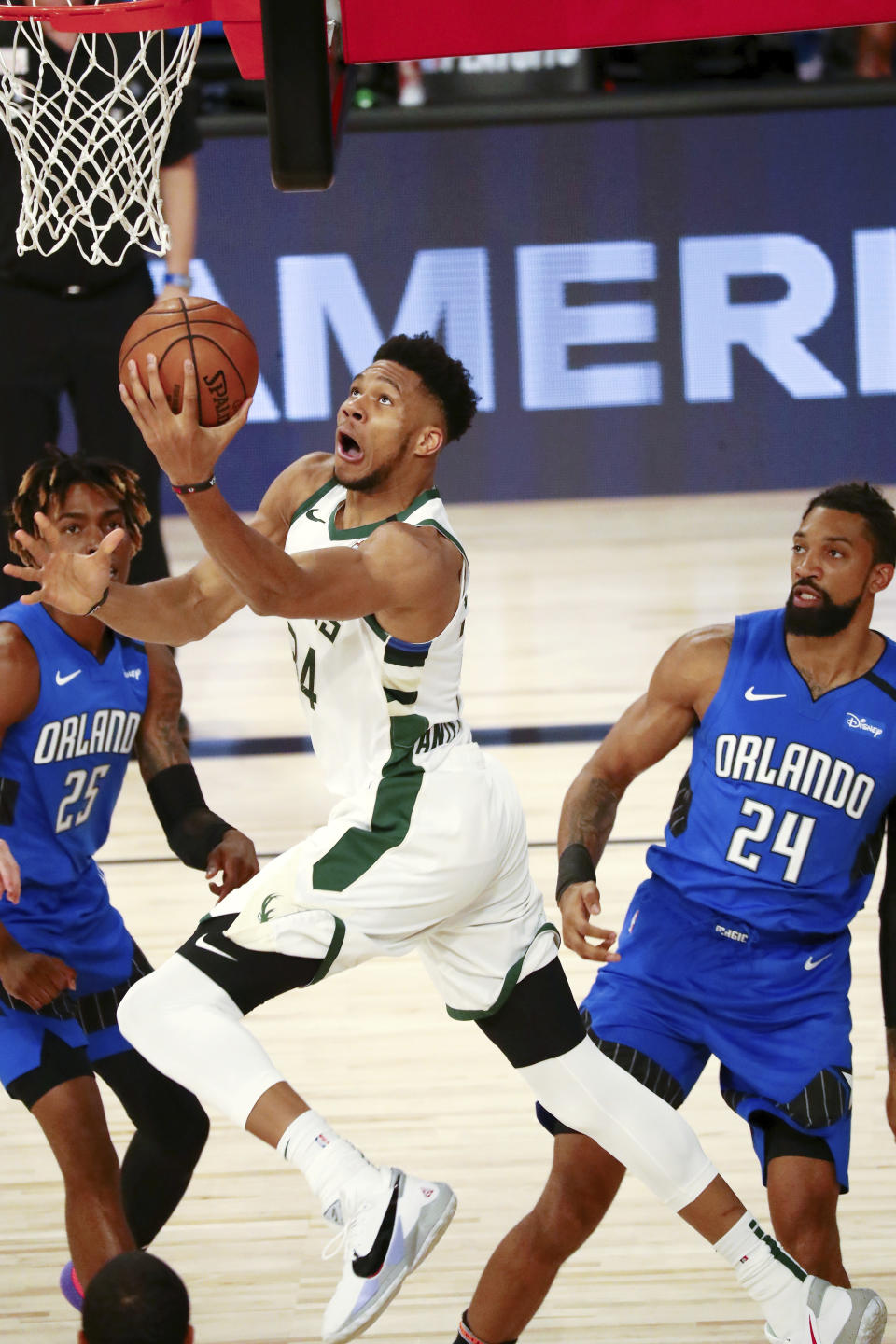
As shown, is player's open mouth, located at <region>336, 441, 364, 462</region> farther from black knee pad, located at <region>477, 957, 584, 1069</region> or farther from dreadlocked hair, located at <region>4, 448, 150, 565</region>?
black knee pad, located at <region>477, 957, 584, 1069</region>

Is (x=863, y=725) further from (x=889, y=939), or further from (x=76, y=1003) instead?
(x=76, y=1003)

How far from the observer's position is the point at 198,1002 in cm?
279

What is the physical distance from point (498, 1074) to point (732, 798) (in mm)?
1317

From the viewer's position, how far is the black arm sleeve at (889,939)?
3143 mm

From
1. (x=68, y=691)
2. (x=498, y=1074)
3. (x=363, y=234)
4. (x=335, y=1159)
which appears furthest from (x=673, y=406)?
(x=335, y=1159)

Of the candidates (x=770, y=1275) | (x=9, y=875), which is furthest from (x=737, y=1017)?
(x=9, y=875)

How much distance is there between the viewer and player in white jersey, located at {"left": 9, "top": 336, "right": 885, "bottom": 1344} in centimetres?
269

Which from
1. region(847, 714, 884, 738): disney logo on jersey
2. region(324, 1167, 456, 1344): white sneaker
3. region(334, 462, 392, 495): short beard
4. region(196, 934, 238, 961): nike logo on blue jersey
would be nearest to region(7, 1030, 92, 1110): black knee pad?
region(196, 934, 238, 961): nike logo on blue jersey

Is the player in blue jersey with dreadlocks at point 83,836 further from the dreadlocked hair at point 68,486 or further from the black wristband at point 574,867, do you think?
the black wristband at point 574,867

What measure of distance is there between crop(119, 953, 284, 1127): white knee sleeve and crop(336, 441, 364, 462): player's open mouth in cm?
97

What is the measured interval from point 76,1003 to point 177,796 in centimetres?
48

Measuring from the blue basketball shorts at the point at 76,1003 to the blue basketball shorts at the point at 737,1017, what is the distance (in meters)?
0.87

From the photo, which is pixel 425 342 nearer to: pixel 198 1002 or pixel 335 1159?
pixel 198 1002

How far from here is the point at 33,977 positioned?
10.1 feet
